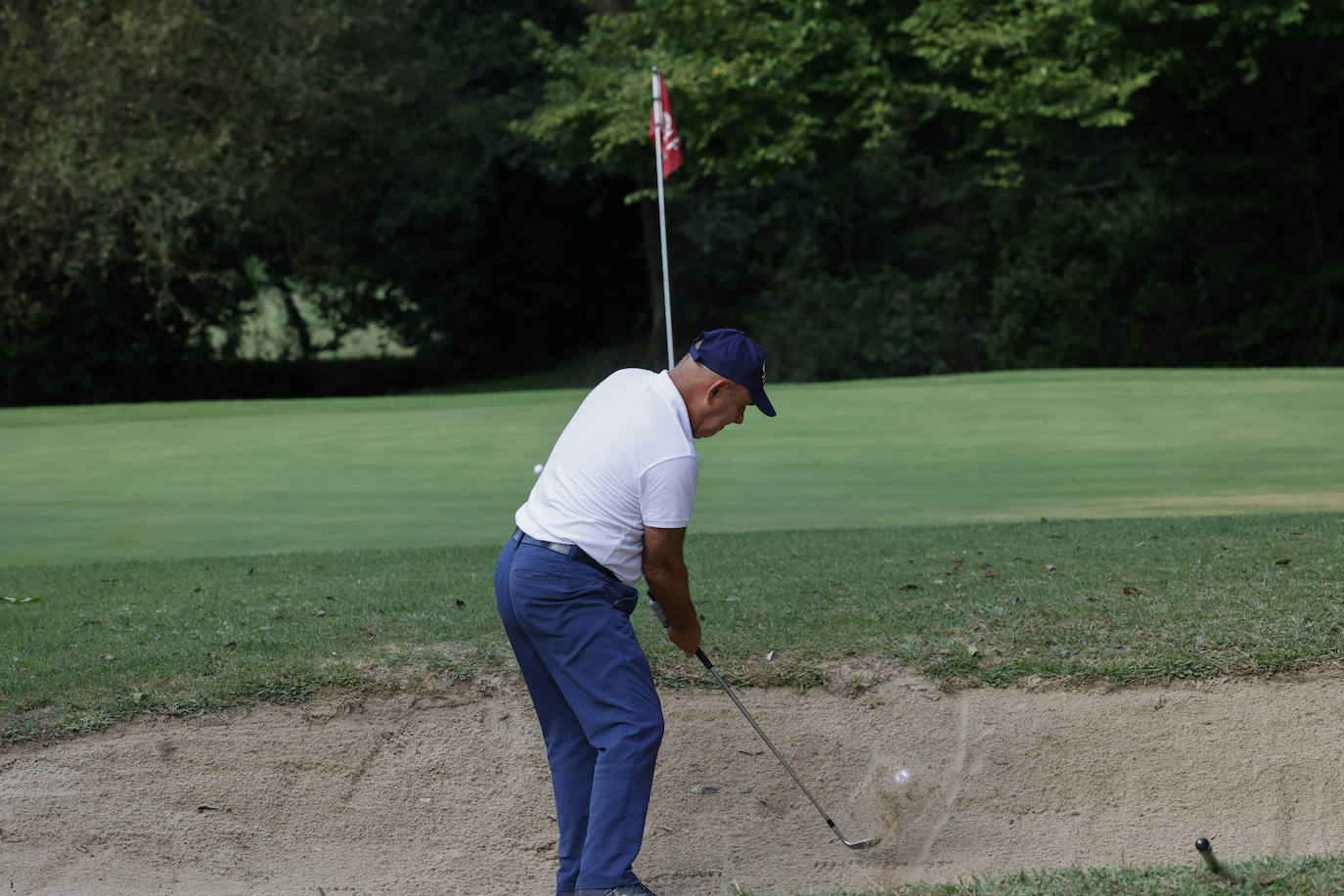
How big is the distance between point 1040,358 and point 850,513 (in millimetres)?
21377

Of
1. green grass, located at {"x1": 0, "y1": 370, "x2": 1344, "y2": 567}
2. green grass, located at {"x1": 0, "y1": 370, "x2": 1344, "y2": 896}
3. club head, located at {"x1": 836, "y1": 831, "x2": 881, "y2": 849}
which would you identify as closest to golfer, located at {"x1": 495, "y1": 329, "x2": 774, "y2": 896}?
green grass, located at {"x1": 0, "y1": 370, "x2": 1344, "y2": 896}

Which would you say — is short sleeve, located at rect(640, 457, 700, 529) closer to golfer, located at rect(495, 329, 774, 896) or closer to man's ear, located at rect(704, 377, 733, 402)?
golfer, located at rect(495, 329, 774, 896)

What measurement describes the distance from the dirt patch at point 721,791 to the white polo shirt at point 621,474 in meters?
1.51

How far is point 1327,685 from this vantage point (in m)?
5.65

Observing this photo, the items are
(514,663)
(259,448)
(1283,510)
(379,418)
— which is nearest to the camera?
(514,663)

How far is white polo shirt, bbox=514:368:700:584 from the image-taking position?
3836 mm

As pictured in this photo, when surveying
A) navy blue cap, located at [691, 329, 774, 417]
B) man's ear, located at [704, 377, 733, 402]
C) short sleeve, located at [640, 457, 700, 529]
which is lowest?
short sleeve, located at [640, 457, 700, 529]

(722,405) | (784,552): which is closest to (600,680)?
(722,405)

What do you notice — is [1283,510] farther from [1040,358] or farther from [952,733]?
[1040,358]

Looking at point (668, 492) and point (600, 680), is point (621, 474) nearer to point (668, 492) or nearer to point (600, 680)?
point (668, 492)

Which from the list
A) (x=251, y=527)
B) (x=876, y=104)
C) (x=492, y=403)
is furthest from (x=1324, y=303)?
(x=251, y=527)

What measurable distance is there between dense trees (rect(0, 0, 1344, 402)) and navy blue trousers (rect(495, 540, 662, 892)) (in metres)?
21.0

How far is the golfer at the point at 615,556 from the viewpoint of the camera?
12.7 feet

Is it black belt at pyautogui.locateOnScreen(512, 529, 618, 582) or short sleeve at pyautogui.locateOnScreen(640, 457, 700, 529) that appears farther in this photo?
black belt at pyautogui.locateOnScreen(512, 529, 618, 582)
